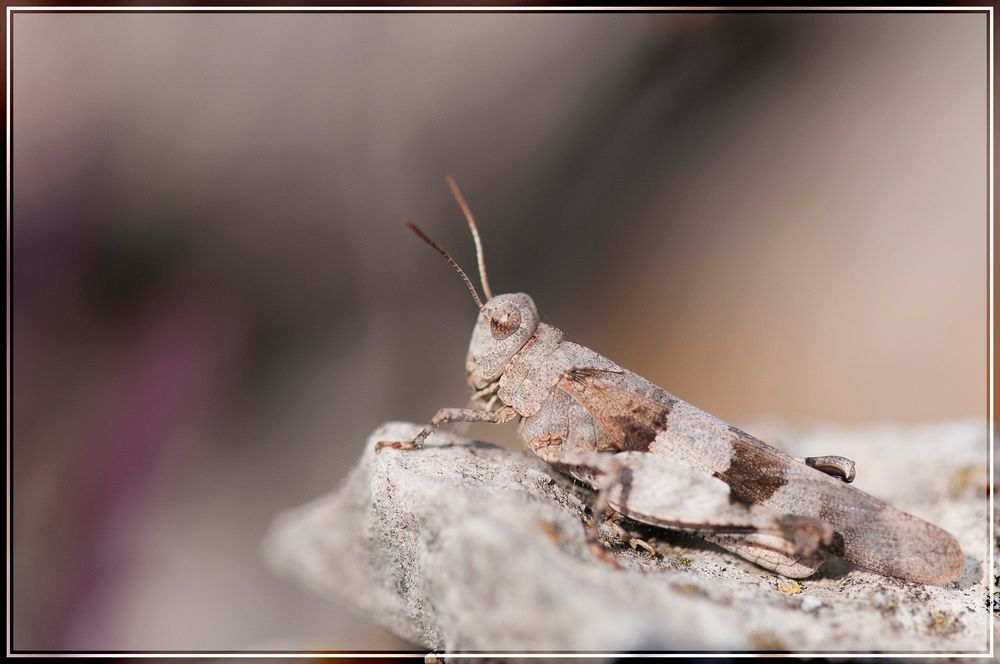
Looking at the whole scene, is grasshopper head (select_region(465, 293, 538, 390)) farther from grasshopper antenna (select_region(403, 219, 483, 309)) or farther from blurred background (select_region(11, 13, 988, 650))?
blurred background (select_region(11, 13, 988, 650))

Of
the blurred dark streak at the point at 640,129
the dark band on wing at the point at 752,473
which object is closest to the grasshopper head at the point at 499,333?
the dark band on wing at the point at 752,473

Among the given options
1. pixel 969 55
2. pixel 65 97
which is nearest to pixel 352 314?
pixel 65 97

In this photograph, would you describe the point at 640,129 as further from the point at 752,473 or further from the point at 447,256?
the point at 752,473

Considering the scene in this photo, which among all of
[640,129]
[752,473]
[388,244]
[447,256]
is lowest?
[752,473]

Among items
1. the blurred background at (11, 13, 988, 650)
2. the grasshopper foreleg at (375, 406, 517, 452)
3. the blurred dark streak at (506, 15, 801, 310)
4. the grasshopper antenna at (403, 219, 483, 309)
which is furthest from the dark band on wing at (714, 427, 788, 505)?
the blurred dark streak at (506, 15, 801, 310)

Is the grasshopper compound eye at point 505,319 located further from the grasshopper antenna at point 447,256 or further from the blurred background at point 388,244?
the blurred background at point 388,244

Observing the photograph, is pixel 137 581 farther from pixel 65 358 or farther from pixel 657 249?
pixel 657 249

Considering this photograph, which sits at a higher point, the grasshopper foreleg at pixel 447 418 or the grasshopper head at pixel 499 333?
the grasshopper head at pixel 499 333

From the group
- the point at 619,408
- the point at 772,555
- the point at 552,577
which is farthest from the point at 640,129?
the point at 552,577
